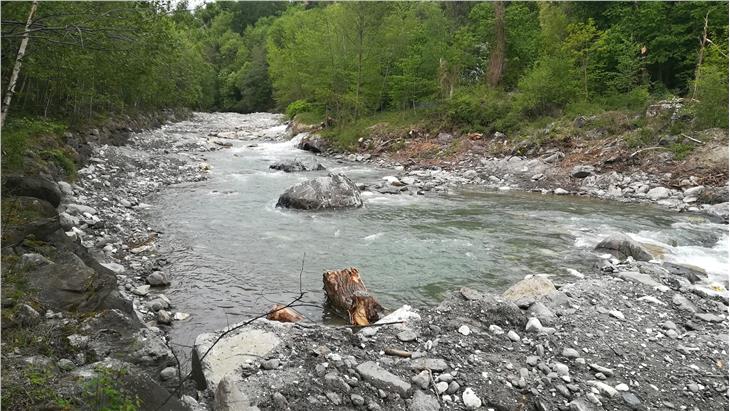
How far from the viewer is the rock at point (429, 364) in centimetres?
521

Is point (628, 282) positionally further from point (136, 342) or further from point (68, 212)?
point (68, 212)

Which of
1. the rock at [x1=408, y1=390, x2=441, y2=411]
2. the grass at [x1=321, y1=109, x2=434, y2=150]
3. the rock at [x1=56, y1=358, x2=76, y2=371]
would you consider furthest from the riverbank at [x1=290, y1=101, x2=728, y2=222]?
the rock at [x1=56, y1=358, x2=76, y2=371]

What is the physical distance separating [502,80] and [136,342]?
3245 cm

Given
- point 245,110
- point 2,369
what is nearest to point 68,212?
point 2,369

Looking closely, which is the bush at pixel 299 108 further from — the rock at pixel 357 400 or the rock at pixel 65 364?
the rock at pixel 357 400

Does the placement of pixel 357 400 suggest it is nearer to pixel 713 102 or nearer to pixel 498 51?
Result: pixel 713 102

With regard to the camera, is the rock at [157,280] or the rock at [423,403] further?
the rock at [157,280]

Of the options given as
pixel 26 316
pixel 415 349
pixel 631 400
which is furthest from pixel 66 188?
pixel 631 400

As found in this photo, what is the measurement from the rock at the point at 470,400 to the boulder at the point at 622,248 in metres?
6.83

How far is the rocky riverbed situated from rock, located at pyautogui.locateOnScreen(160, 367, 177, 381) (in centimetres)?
5

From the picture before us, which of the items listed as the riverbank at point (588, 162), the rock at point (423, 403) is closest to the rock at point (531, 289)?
the rock at point (423, 403)

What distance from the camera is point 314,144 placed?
32.0 metres

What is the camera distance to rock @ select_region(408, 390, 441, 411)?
4656 mm

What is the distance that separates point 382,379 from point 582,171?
17.3m
